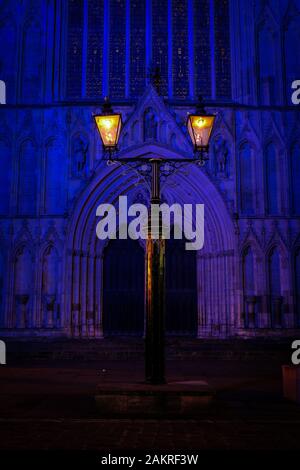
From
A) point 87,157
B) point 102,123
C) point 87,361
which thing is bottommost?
point 87,361

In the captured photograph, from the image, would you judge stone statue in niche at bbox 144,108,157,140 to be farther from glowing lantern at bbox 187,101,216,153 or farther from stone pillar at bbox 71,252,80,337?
glowing lantern at bbox 187,101,216,153

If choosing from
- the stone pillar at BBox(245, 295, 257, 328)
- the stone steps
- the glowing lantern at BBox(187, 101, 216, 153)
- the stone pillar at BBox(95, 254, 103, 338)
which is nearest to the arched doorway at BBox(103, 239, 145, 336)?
the stone pillar at BBox(95, 254, 103, 338)

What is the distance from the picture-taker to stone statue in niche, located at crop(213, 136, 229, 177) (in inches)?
658

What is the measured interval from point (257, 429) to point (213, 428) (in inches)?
18.9

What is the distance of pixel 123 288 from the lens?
1706 centimetres

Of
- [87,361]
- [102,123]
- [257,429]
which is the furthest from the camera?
[87,361]

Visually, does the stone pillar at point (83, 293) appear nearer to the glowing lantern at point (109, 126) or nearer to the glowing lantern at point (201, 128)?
the glowing lantern at point (109, 126)

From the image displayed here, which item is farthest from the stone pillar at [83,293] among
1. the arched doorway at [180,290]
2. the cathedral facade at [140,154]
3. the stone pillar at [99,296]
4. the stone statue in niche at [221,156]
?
the stone statue in niche at [221,156]

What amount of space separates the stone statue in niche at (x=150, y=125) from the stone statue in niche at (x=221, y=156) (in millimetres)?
2046

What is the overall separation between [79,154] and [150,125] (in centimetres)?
249

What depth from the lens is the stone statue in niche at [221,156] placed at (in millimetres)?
16719

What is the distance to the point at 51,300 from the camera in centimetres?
1587
